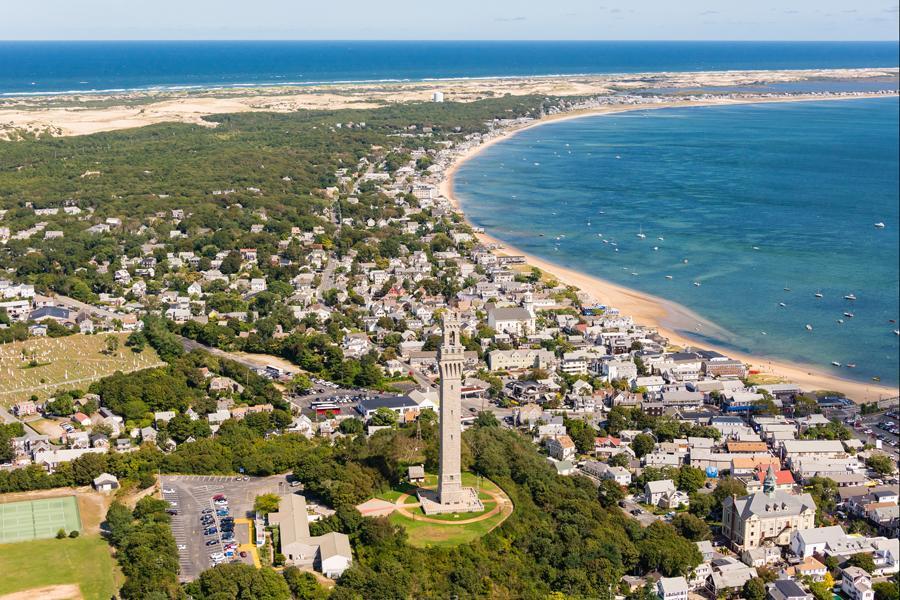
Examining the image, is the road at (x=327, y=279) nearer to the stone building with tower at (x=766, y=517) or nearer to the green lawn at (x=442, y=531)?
the green lawn at (x=442, y=531)

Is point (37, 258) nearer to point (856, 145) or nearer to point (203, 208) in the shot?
point (203, 208)

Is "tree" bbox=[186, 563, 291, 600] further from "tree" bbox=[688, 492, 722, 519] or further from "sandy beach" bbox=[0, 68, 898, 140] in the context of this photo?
"sandy beach" bbox=[0, 68, 898, 140]

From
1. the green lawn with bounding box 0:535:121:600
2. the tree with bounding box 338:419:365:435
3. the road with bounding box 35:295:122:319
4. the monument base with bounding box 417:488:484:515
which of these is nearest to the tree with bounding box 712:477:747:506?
the monument base with bounding box 417:488:484:515

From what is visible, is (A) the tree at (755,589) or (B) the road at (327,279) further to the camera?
(B) the road at (327,279)

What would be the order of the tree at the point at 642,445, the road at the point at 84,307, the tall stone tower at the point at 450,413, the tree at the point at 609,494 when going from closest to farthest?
the tall stone tower at the point at 450,413 → the tree at the point at 609,494 → the tree at the point at 642,445 → the road at the point at 84,307

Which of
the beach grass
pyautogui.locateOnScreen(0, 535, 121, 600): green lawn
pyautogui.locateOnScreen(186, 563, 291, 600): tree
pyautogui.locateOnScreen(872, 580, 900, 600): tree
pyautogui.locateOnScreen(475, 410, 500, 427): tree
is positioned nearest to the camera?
pyautogui.locateOnScreen(186, 563, 291, 600): tree

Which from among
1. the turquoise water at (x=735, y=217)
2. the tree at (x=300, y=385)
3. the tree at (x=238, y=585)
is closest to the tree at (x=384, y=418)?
the tree at (x=300, y=385)

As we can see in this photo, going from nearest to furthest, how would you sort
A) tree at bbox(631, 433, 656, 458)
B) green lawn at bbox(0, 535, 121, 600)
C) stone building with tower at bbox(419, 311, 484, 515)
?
green lawn at bbox(0, 535, 121, 600)
stone building with tower at bbox(419, 311, 484, 515)
tree at bbox(631, 433, 656, 458)

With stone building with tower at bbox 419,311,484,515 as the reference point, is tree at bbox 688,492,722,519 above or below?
below
